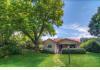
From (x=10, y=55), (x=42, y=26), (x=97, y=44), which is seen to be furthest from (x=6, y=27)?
(x=97, y=44)

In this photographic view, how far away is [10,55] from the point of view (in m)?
26.2

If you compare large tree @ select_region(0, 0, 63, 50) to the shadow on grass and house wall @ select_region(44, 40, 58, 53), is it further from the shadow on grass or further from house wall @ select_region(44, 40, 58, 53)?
the shadow on grass

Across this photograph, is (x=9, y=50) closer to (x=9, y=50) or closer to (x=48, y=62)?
(x=9, y=50)

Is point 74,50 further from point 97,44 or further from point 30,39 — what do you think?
point 30,39

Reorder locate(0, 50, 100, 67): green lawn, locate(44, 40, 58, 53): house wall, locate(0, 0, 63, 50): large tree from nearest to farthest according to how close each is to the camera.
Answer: locate(0, 50, 100, 67): green lawn → locate(0, 0, 63, 50): large tree → locate(44, 40, 58, 53): house wall

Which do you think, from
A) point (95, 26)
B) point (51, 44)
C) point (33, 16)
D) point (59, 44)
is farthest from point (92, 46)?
point (95, 26)

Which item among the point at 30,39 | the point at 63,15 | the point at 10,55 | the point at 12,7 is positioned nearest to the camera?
the point at 10,55

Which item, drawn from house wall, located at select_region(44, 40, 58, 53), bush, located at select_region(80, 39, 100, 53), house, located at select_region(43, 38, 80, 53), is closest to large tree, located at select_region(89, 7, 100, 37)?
house, located at select_region(43, 38, 80, 53)

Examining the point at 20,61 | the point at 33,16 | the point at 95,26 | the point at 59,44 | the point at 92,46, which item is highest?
the point at 33,16

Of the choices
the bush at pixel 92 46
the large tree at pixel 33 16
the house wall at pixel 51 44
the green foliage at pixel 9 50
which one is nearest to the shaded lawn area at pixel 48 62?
the green foliage at pixel 9 50

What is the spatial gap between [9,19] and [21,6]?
2.49m

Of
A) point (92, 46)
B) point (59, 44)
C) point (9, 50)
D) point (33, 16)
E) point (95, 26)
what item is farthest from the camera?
point (95, 26)

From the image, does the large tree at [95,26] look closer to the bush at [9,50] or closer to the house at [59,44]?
the house at [59,44]

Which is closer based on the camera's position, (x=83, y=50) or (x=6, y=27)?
(x=6, y=27)
